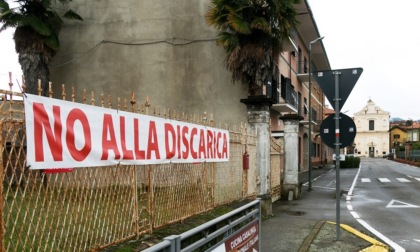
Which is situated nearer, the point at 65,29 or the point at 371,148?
the point at 65,29

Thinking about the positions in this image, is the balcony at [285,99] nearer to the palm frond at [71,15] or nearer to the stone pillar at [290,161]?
the stone pillar at [290,161]

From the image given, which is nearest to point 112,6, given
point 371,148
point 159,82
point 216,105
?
point 159,82

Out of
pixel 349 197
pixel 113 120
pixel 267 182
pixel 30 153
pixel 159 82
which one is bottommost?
pixel 349 197

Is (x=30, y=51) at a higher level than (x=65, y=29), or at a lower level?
lower

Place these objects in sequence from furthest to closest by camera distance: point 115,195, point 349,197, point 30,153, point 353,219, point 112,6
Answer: point 112,6 → point 349,197 → point 353,219 → point 115,195 → point 30,153

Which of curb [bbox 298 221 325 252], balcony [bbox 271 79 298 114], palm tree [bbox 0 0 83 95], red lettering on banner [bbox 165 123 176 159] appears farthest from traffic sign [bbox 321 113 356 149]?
balcony [bbox 271 79 298 114]

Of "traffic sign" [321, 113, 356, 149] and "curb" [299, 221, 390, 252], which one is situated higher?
"traffic sign" [321, 113, 356, 149]

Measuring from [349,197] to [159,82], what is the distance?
942 cm

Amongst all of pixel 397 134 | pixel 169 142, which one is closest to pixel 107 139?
pixel 169 142

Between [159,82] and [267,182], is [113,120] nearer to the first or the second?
[267,182]

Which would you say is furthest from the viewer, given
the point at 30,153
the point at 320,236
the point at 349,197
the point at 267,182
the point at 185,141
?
the point at 349,197

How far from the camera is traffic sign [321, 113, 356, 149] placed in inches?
292

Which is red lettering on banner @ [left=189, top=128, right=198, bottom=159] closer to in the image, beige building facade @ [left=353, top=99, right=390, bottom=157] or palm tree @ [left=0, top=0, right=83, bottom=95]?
palm tree @ [left=0, top=0, right=83, bottom=95]

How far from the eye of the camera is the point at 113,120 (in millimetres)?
4734
